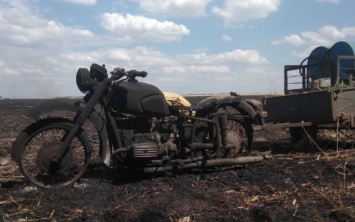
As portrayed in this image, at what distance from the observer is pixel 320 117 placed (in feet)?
27.8

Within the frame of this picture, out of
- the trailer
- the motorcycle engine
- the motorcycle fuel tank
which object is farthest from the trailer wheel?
the motorcycle fuel tank

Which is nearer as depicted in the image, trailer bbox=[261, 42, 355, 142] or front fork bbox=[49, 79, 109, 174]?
front fork bbox=[49, 79, 109, 174]

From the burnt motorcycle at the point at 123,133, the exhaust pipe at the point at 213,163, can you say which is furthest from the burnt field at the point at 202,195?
the burnt motorcycle at the point at 123,133

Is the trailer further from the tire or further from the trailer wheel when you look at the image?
the tire

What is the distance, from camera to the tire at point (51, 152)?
6.05 meters

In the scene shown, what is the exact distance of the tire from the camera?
238 inches

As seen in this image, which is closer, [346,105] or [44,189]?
[44,189]

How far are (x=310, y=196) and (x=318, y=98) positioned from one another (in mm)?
3409

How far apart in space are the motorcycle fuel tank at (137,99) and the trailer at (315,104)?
93.4 inches

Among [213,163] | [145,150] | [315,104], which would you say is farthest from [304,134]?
[145,150]

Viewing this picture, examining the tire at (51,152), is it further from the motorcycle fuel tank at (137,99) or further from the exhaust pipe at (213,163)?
the exhaust pipe at (213,163)

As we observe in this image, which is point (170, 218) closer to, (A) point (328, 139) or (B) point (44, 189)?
(B) point (44, 189)

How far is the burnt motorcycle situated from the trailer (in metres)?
1.48

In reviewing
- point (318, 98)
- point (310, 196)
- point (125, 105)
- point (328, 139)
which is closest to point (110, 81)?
point (125, 105)
